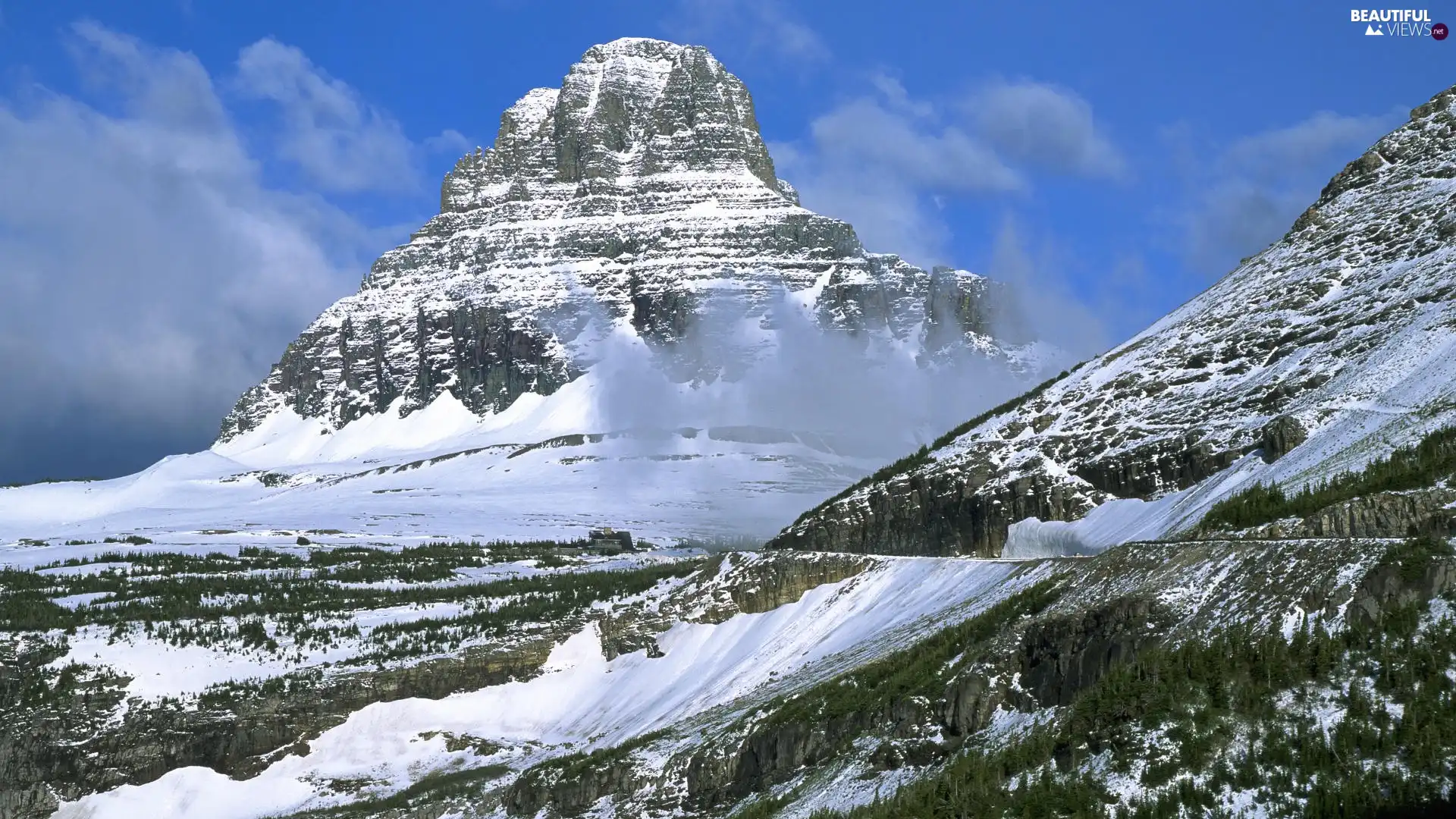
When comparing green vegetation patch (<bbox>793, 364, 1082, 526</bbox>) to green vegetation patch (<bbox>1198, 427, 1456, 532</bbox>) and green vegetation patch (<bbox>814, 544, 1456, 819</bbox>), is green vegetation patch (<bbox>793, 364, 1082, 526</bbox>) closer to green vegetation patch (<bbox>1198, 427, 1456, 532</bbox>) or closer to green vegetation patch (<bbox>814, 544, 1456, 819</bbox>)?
green vegetation patch (<bbox>1198, 427, 1456, 532</bbox>)

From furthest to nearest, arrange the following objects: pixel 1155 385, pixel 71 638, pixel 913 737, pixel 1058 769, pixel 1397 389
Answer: pixel 71 638 → pixel 1155 385 → pixel 1397 389 → pixel 913 737 → pixel 1058 769

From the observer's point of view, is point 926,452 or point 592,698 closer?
point 592,698

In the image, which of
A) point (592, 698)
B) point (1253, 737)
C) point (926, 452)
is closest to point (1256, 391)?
point (926, 452)

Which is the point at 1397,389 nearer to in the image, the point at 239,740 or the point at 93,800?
the point at 239,740

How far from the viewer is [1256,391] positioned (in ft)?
129

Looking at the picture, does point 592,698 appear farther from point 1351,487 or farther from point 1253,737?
point 1253,737

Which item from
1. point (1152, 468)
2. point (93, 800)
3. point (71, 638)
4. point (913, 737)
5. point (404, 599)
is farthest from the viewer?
point (404, 599)

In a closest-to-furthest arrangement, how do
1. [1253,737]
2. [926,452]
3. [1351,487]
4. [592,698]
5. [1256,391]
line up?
1. [1253,737]
2. [1351,487]
3. [1256,391]
4. [592,698]
5. [926,452]

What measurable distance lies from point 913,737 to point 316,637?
38891mm

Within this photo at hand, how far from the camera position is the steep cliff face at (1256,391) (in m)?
34.2

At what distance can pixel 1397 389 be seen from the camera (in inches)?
1325

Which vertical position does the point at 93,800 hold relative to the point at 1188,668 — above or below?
below

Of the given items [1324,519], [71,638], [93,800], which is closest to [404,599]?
[71,638]

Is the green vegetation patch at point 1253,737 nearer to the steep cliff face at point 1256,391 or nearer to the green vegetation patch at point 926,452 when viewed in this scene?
the steep cliff face at point 1256,391
